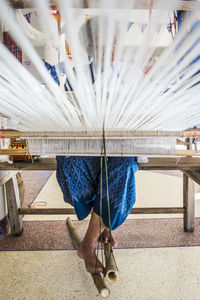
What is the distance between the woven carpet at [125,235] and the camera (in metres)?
1.54

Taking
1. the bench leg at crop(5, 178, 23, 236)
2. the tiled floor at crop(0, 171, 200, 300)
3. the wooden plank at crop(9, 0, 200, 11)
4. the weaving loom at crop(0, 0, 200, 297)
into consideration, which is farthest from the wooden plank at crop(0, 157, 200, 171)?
the wooden plank at crop(9, 0, 200, 11)

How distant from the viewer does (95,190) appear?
3.64 feet

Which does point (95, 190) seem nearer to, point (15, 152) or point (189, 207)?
point (15, 152)

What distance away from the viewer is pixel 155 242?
156 centimetres

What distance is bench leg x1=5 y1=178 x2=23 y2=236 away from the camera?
5.32 ft

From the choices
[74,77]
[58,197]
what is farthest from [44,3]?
[58,197]

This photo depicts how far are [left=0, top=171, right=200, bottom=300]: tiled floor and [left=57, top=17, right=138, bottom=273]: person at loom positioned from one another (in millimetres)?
267

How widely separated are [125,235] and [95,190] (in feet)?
2.63

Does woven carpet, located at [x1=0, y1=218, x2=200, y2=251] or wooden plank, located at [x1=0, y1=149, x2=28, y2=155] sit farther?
woven carpet, located at [x1=0, y1=218, x2=200, y2=251]

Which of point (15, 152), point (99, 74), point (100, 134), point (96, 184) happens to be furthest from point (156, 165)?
Result: point (99, 74)

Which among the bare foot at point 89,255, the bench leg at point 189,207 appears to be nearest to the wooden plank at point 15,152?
the bare foot at point 89,255

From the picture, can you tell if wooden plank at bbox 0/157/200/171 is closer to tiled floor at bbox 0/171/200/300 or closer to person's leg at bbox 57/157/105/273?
person's leg at bbox 57/157/105/273

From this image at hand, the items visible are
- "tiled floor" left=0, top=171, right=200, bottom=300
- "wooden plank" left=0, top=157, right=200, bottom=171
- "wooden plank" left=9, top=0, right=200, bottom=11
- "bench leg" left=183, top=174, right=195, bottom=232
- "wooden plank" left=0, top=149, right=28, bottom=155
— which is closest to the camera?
"wooden plank" left=9, top=0, right=200, bottom=11

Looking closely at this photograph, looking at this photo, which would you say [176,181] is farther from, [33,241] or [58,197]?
[33,241]
